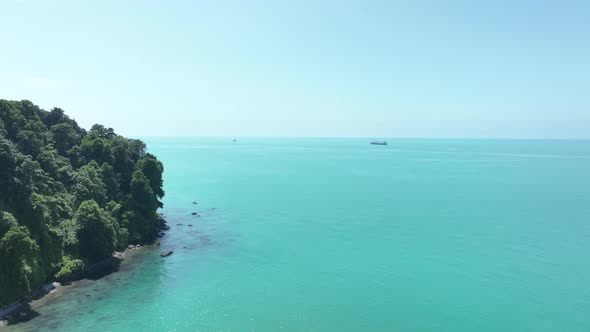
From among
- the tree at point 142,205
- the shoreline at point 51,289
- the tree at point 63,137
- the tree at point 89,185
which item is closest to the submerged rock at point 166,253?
the shoreline at point 51,289

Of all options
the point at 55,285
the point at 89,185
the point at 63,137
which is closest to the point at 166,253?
the point at 55,285

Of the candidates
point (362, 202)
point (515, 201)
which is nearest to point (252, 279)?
point (362, 202)

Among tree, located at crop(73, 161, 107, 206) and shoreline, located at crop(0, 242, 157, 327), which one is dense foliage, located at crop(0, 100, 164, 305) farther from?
shoreline, located at crop(0, 242, 157, 327)

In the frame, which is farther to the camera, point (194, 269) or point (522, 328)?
point (194, 269)

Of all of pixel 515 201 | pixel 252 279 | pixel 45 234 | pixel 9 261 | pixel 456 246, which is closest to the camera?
pixel 9 261

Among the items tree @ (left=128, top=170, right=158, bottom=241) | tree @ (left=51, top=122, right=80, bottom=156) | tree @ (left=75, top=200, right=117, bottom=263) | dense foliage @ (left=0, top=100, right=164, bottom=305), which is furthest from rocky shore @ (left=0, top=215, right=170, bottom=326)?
tree @ (left=51, top=122, right=80, bottom=156)

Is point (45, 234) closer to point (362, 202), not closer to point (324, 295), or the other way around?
point (324, 295)

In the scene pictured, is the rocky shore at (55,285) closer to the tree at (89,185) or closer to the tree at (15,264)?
the tree at (15,264)

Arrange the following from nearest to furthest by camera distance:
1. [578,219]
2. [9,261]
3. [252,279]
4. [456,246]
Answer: [9,261], [252,279], [456,246], [578,219]
